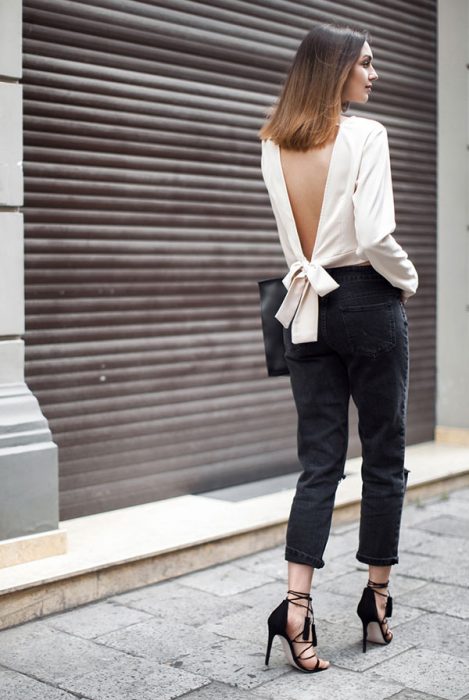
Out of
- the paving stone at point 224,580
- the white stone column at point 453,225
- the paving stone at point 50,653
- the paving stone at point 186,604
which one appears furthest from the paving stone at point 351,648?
the white stone column at point 453,225

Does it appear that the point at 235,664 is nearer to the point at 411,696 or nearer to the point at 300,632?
the point at 300,632

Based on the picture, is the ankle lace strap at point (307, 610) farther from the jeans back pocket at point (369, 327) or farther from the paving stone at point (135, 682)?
the jeans back pocket at point (369, 327)

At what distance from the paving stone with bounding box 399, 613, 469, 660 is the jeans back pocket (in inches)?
43.0

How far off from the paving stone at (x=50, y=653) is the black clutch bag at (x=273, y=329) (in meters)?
1.15

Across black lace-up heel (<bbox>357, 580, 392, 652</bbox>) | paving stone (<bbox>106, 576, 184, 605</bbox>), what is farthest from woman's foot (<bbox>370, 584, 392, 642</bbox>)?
paving stone (<bbox>106, 576, 184, 605</bbox>)


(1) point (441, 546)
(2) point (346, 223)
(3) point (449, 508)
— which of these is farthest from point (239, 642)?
(3) point (449, 508)

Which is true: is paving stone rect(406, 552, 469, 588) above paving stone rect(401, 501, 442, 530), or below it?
below

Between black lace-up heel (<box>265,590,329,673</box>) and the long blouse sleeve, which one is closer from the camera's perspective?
the long blouse sleeve

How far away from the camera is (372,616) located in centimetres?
344

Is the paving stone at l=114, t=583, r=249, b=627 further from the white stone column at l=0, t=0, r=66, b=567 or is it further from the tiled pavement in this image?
the white stone column at l=0, t=0, r=66, b=567

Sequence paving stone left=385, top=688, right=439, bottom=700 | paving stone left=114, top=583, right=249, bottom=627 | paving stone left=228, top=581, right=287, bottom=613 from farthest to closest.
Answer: paving stone left=228, top=581, right=287, bottom=613 → paving stone left=114, top=583, right=249, bottom=627 → paving stone left=385, top=688, right=439, bottom=700

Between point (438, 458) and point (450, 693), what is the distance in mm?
3507

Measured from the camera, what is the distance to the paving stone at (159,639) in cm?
349

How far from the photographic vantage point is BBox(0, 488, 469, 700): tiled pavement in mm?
3146
